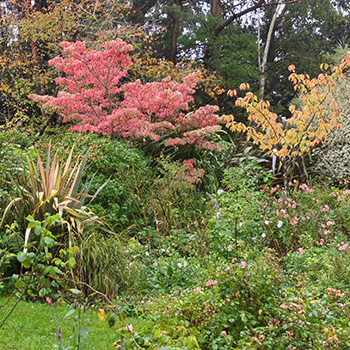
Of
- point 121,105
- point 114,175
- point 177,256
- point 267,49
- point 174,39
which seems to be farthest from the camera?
point 267,49

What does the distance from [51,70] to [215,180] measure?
7201 millimetres

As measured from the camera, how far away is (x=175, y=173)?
24.0 ft

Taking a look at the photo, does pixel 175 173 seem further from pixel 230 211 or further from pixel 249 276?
pixel 249 276

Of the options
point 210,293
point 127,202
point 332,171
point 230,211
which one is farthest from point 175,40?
point 210,293

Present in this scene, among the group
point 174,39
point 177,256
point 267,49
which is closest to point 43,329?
point 177,256

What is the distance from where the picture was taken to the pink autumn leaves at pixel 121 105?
8.48 meters

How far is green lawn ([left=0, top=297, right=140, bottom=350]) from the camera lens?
3375mm

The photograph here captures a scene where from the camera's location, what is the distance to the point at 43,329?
145 inches

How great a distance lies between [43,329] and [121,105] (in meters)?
6.29

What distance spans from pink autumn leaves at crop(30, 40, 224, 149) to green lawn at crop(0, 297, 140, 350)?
15.4ft

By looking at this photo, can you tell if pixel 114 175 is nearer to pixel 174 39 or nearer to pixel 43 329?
pixel 43 329

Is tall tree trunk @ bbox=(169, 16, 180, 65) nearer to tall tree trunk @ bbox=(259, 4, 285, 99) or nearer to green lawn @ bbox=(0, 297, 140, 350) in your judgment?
tall tree trunk @ bbox=(259, 4, 285, 99)

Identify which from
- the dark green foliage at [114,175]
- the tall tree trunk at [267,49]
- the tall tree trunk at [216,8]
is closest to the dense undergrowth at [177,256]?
the dark green foliage at [114,175]

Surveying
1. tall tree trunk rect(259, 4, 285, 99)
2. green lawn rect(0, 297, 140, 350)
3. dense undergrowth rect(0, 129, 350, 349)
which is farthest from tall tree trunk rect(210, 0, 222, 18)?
green lawn rect(0, 297, 140, 350)
